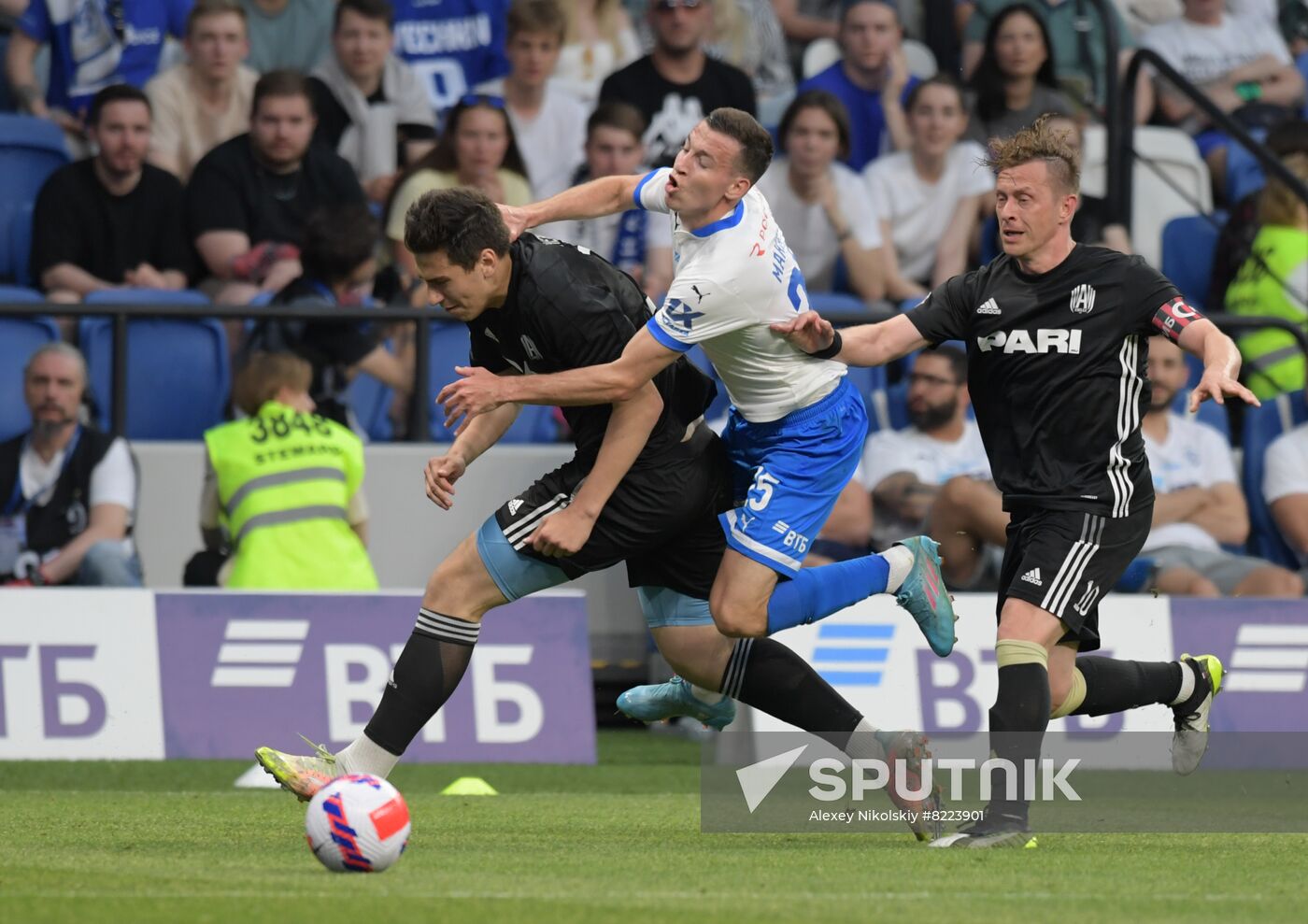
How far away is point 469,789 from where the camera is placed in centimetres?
919

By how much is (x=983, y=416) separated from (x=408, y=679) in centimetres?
212

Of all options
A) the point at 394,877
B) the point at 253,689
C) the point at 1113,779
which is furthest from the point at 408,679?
the point at 1113,779

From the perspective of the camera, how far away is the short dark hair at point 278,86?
11938 millimetres

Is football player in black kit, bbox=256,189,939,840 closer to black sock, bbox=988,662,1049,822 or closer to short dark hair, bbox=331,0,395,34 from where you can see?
black sock, bbox=988,662,1049,822

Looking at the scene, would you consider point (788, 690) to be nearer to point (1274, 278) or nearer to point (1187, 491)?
point (1187, 491)

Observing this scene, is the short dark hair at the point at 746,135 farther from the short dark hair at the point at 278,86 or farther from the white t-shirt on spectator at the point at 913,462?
the short dark hair at the point at 278,86

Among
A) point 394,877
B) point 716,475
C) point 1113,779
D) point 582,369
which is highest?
point 582,369

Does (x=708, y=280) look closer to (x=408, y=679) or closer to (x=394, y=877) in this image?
(x=408, y=679)

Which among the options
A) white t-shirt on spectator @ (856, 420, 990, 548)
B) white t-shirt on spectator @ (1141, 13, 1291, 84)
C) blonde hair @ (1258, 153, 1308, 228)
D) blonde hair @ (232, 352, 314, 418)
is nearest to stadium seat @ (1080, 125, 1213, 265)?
blonde hair @ (1258, 153, 1308, 228)

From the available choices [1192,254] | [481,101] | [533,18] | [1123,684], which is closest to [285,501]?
[481,101]

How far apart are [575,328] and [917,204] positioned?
693 cm

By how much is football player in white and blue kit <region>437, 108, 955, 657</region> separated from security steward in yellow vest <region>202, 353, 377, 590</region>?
12.1 feet

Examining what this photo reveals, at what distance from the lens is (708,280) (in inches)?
257

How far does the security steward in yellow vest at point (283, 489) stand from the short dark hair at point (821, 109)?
3.62 meters
